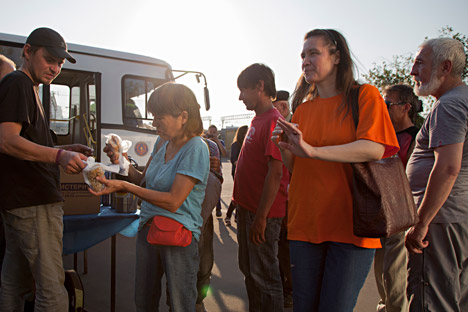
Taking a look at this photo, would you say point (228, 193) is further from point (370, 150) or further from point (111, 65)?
point (370, 150)

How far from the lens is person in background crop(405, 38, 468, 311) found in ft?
6.01

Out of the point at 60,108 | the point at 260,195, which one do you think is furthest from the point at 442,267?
the point at 60,108

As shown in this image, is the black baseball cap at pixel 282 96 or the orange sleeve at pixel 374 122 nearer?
the orange sleeve at pixel 374 122

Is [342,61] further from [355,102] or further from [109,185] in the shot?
[109,185]

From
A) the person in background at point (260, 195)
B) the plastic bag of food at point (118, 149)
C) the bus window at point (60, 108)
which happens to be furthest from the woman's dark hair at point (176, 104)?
the bus window at point (60, 108)

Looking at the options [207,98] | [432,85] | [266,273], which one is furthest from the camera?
[207,98]

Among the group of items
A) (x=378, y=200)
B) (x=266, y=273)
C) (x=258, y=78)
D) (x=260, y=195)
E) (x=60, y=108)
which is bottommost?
(x=266, y=273)

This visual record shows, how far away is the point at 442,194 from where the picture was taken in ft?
6.03

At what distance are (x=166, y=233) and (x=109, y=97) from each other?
18.4 ft

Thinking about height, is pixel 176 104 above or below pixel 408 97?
below

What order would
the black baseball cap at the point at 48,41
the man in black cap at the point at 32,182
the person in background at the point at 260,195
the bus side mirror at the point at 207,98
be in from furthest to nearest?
the bus side mirror at the point at 207,98 < the person in background at the point at 260,195 < the black baseball cap at the point at 48,41 < the man in black cap at the point at 32,182

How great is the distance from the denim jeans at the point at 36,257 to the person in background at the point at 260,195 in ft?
4.15

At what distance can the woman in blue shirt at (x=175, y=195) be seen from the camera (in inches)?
71.2

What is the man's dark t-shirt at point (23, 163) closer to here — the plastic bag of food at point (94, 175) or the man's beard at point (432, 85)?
the plastic bag of food at point (94, 175)
